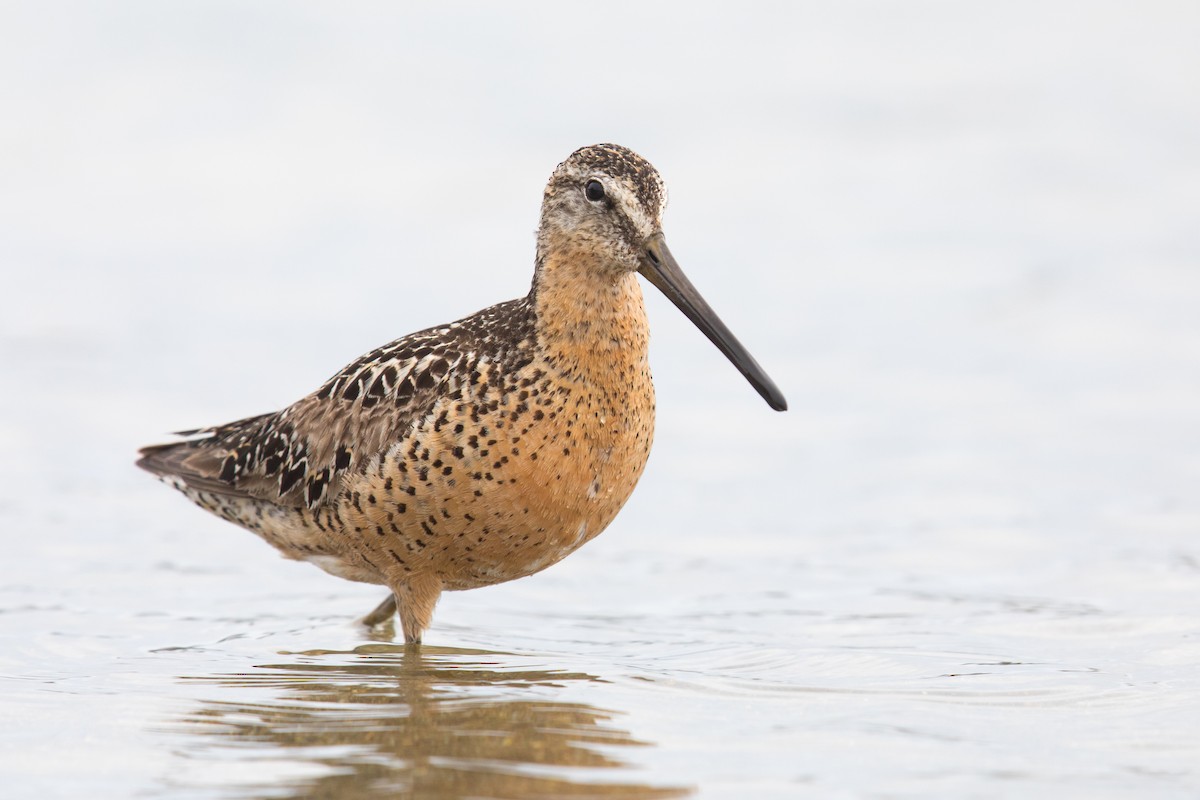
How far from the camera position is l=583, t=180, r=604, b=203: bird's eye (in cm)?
655

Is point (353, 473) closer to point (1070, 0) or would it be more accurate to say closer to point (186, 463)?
point (186, 463)

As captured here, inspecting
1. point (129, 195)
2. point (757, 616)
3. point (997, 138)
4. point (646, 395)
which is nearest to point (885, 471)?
point (757, 616)

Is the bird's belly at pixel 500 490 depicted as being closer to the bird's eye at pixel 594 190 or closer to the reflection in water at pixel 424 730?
the reflection in water at pixel 424 730

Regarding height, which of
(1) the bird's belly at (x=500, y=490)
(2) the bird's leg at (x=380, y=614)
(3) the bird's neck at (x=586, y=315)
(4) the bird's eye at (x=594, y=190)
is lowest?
(2) the bird's leg at (x=380, y=614)

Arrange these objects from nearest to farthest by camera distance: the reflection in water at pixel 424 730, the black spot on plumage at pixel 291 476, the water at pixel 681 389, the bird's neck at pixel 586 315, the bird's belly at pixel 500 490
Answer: the reflection in water at pixel 424 730, the water at pixel 681 389, the bird's belly at pixel 500 490, the bird's neck at pixel 586 315, the black spot on plumage at pixel 291 476

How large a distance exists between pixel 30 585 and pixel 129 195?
635 cm

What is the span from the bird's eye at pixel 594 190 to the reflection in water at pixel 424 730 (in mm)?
1744

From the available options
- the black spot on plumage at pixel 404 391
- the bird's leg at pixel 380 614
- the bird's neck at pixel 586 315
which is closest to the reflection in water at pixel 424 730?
the bird's leg at pixel 380 614

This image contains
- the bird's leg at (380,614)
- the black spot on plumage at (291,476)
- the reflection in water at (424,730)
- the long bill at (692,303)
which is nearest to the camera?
the reflection in water at (424,730)

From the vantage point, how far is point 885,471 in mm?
9680

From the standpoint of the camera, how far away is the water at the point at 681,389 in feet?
18.4

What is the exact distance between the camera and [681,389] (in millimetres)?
10922

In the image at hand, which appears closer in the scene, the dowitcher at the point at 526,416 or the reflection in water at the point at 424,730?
the reflection in water at the point at 424,730

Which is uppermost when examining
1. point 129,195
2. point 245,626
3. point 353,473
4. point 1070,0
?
point 1070,0
